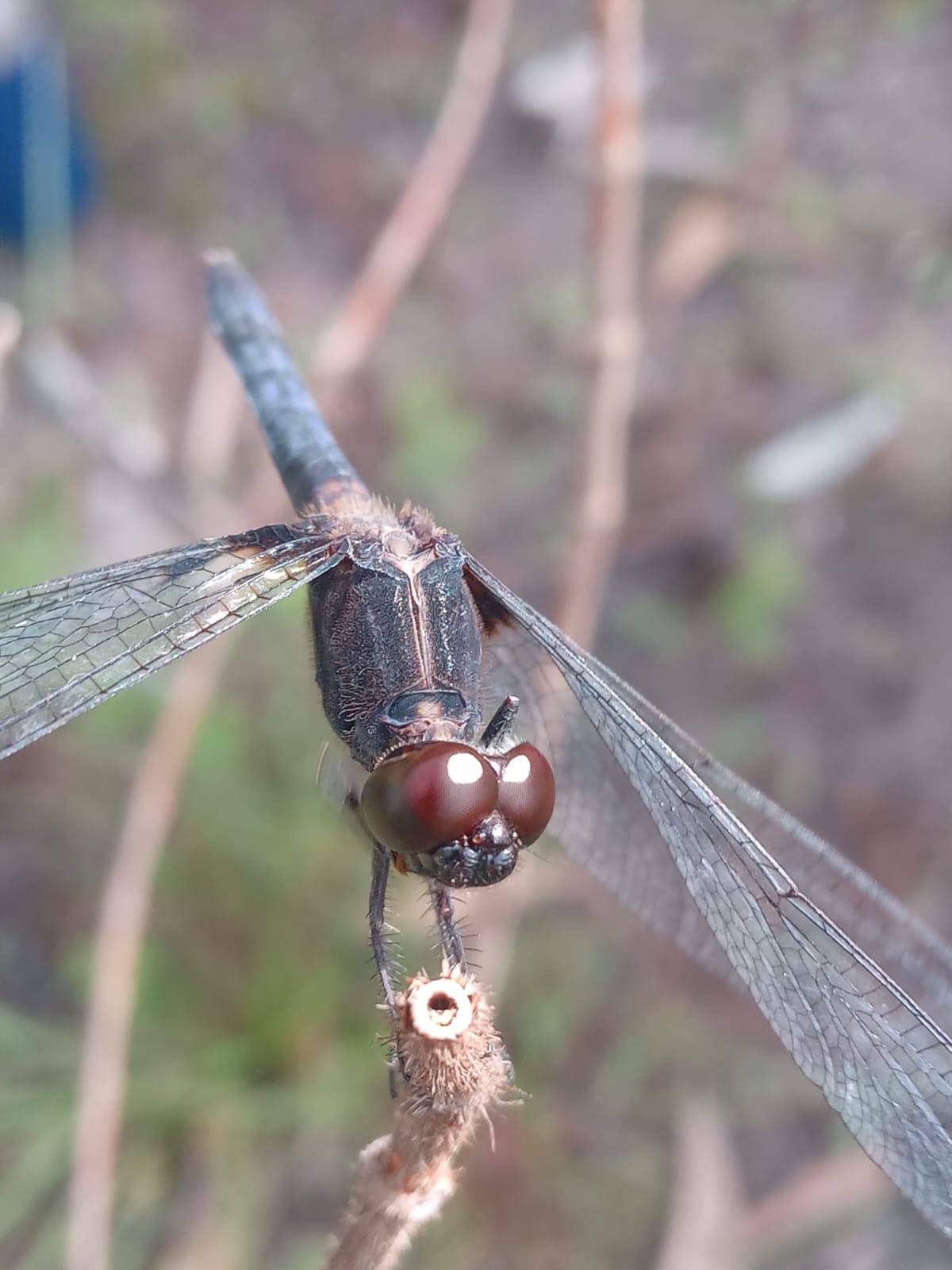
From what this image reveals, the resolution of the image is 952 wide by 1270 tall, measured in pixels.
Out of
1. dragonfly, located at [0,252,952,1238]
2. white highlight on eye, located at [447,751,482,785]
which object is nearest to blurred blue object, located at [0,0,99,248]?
dragonfly, located at [0,252,952,1238]

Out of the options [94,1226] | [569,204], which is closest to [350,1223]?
[94,1226]

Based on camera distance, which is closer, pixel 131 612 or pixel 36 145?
pixel 131 612

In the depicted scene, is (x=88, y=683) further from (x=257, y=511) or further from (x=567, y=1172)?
(x=567, y=1172)

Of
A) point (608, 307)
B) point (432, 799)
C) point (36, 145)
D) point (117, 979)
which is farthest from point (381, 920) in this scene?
point (36, 145)

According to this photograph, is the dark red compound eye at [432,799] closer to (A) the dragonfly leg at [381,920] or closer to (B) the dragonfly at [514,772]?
(B) the dragonfly at [514,772]

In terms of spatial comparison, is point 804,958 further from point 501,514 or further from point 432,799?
point 501,514

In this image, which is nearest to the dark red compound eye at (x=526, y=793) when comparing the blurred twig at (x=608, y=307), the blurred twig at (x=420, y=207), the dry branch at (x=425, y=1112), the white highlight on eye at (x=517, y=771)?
the white highlight on eye at (x=517, y=771)
